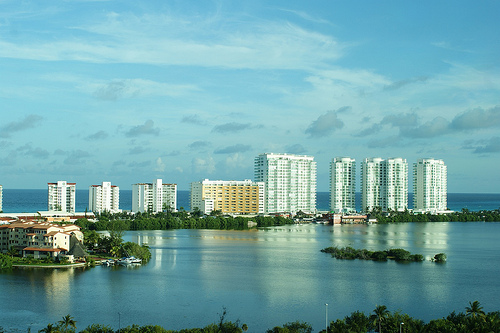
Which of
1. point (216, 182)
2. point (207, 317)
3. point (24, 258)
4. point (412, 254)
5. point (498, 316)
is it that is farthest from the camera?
point (216, 182)

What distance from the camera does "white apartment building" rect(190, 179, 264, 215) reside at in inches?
1987

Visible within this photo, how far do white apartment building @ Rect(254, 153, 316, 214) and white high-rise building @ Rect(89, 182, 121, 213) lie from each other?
13242 mm

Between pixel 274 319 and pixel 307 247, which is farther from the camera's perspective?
pixel 307 247

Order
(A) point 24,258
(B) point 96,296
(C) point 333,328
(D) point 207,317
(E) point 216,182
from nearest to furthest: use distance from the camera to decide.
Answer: (C) point 333,328 → (D) point 207,317 → (B) point 96,296 → (A) point 24,258 → (E) point 216,182

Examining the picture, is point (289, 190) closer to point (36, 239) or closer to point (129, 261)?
point (129, 261)

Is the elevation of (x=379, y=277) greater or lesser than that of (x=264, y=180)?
lesser

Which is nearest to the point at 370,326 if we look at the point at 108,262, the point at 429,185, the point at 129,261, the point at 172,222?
the point at 129,261

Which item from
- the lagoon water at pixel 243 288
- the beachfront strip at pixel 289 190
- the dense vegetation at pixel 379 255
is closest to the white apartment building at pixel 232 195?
the beachfront strip at pixel 289 190

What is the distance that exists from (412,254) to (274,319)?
1340 centimetres

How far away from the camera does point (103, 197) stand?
4797cm

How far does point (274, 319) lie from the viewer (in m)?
13.2

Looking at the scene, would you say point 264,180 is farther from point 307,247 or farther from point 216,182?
point 307,247

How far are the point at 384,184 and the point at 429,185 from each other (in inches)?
203

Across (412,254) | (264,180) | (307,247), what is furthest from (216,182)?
(412,254)
